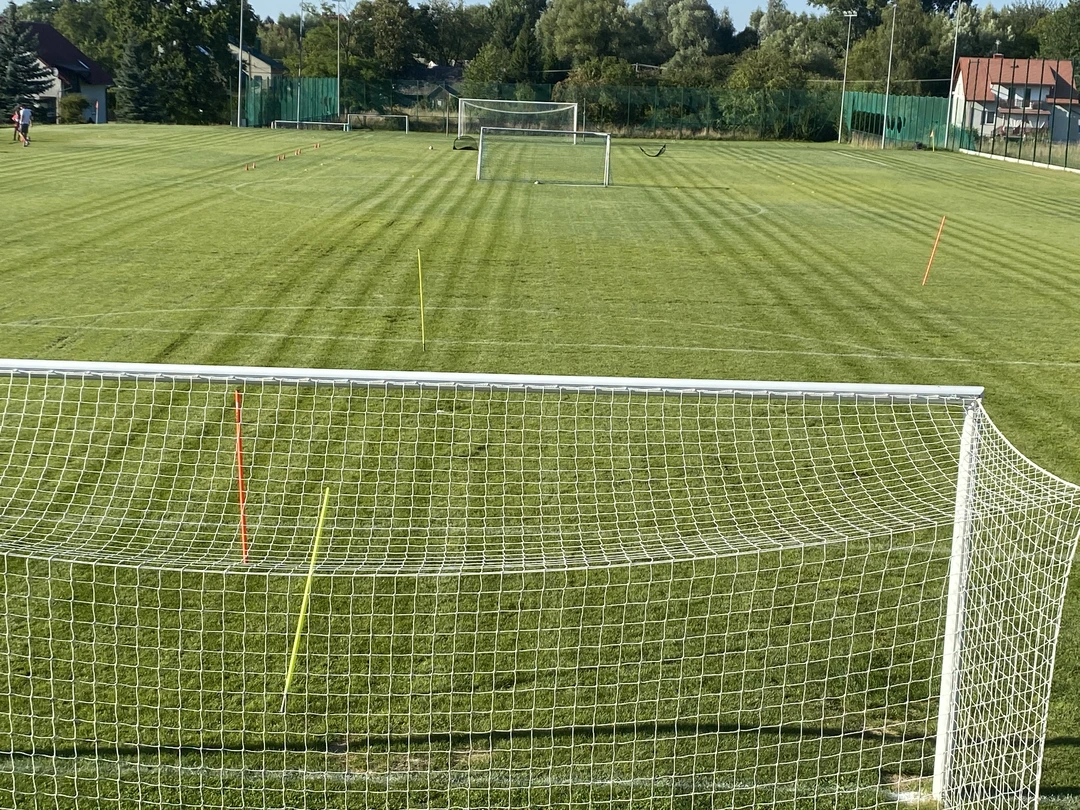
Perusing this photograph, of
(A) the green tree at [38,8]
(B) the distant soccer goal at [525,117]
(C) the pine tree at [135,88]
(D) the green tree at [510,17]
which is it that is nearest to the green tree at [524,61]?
(D) the green tree at [510,17]

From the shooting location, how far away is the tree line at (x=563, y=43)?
76.0 m

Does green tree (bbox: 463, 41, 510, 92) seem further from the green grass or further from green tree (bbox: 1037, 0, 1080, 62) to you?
the green grass

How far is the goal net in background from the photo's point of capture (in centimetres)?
621

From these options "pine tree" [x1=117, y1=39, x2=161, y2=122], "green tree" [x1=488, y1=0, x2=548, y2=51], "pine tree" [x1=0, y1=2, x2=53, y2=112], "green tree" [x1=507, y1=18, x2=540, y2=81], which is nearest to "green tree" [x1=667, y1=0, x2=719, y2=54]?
"green tree" [x1=488, y1=0, x2=548, y2=51]

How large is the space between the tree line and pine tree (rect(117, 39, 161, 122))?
0.26ft

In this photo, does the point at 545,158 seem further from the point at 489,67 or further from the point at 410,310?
the point at 489,67

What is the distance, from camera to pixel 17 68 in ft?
209

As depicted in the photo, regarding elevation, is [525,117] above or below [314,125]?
above

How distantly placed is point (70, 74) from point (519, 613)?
76699mm

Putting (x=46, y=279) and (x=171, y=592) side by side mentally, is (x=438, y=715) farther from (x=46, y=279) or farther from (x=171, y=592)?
(x=46, y=279)

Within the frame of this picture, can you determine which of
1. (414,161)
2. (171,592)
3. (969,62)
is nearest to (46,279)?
(171,592)

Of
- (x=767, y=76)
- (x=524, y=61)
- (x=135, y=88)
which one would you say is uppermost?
(x=524, y=61)

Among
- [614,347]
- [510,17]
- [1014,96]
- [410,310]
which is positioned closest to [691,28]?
[510,17]

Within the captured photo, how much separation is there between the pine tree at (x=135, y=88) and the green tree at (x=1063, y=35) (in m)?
55.2
